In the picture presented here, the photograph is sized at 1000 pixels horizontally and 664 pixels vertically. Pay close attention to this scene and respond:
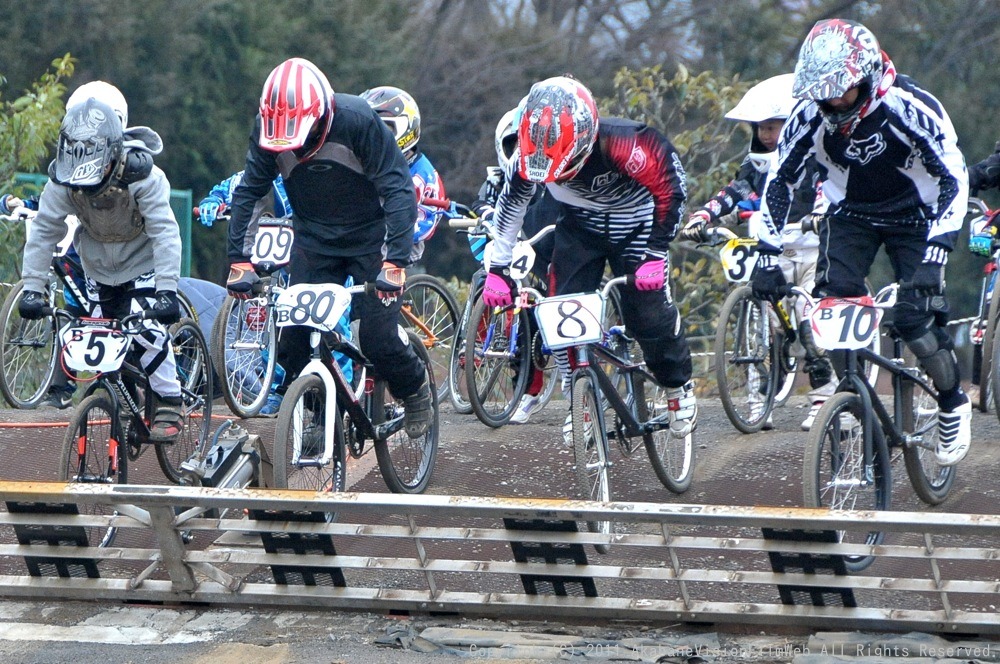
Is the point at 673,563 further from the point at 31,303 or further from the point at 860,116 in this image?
the point at 31,303

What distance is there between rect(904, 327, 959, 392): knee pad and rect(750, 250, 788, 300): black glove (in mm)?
643

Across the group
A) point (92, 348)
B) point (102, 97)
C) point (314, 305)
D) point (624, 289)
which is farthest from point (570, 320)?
point (102, 97)

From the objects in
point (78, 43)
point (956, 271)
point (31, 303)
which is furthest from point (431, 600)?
point (956, 271)

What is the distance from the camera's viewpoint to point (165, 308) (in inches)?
276

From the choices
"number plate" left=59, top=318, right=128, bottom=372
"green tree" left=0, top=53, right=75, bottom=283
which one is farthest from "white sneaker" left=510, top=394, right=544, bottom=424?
"green tree" left=0, top=53, right=75, bottom=283

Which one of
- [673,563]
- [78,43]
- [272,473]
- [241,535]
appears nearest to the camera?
[673,563]

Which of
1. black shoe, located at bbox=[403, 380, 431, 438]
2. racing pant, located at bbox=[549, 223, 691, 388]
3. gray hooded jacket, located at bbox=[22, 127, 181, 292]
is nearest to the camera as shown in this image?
gray hooded jacket, located at bbox=[22, 127, 181, 292]

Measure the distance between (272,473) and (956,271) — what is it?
26.4 meters

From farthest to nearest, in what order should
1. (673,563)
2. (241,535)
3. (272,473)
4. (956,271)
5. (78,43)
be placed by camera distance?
(956,271) → (78,43) → (272,473) → (241,535) → (673,563)

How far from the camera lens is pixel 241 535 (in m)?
6.26

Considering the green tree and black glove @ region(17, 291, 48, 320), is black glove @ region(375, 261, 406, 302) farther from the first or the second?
the green tree

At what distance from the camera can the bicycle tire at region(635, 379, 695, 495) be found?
746 centimetres

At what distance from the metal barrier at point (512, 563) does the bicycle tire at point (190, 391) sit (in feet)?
4.33

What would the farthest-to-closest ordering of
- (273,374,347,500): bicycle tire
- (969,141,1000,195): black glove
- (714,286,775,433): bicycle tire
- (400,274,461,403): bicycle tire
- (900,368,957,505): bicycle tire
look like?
1. (400,274,461,403): bicycle tire
2. (714,286,775,433): bicycle tire
3. (969,141,1000,195): black glove
4. (900,368,957,505): bicycle tire
5. (273,374,347,500): bicycle tire
